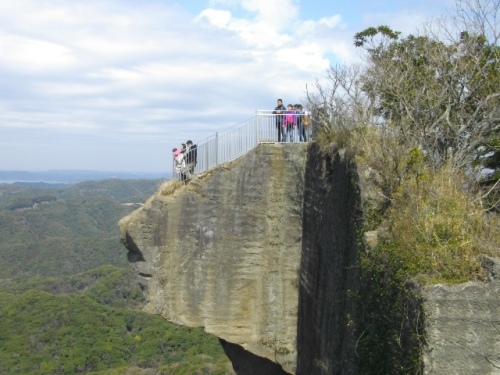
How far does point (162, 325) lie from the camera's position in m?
63.6

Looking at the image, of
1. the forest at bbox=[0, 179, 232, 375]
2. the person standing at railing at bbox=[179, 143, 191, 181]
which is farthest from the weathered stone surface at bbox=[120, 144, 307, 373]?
the forest at bbox=[0, 179, 232, 375]

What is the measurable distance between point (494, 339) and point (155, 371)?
4678cm

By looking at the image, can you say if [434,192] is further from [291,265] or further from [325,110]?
[291,265]

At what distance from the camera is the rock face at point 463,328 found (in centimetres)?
577

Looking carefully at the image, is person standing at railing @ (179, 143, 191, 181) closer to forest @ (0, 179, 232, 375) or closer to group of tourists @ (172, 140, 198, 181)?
group of tourists @ (172, 140, 198, 181)

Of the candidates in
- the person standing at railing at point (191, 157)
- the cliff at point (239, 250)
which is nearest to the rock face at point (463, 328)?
the cliff at point (239, 250)

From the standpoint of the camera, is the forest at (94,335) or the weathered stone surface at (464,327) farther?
the forest at (94,335)

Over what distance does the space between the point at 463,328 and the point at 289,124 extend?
8.56 meters

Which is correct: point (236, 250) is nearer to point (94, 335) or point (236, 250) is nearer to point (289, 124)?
point (289, 124)

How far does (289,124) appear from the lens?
540 inches

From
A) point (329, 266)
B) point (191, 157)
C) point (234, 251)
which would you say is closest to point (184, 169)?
point (191, 157)

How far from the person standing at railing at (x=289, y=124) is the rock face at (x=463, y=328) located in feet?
26.9

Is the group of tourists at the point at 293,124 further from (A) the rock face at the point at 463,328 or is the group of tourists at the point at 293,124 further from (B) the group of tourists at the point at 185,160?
(A) the rock face at the point at 463,328

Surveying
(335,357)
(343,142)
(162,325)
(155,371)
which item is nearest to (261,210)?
(343,142)
